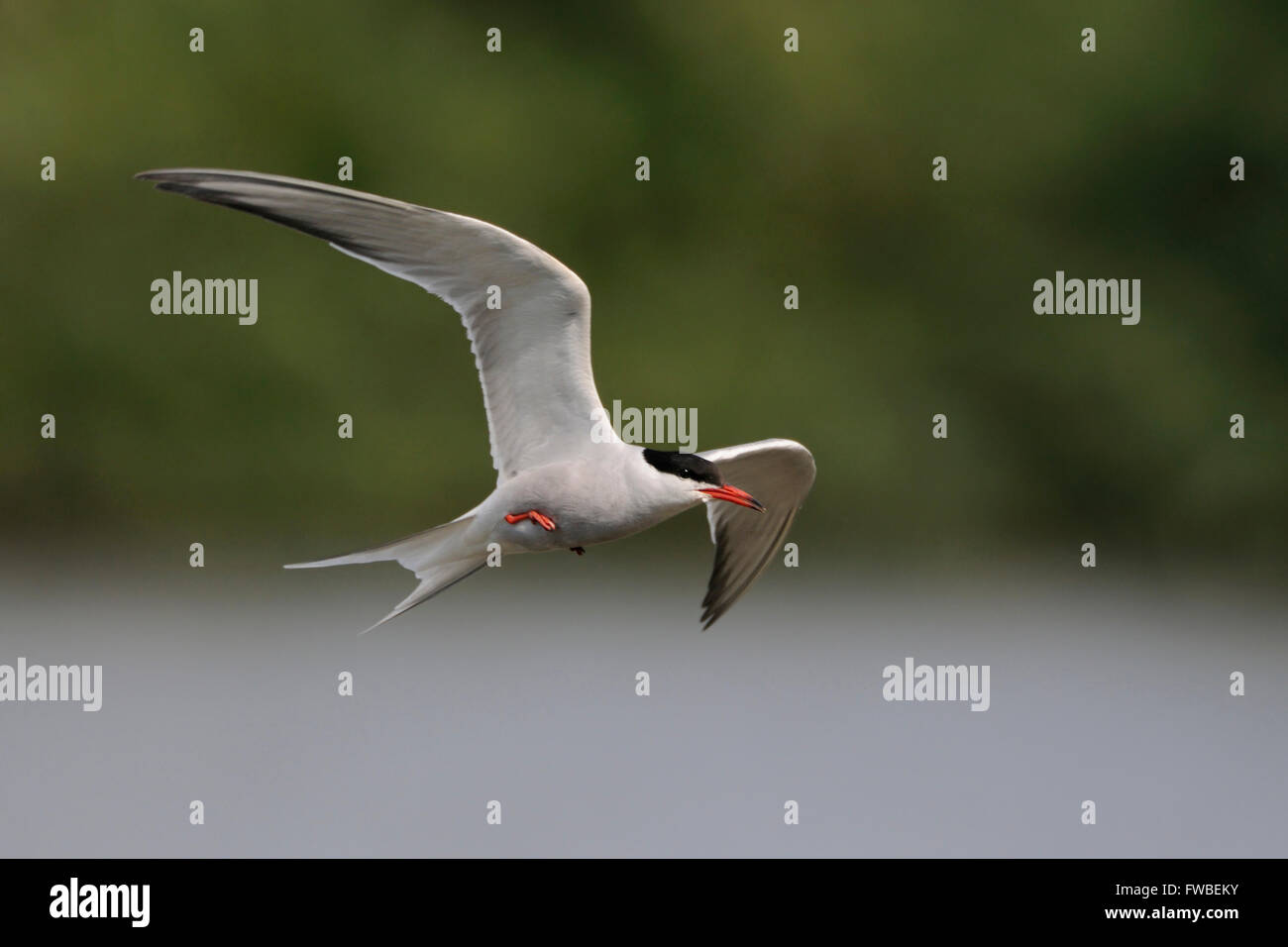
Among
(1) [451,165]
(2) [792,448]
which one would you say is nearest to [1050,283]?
(1) [451,165]

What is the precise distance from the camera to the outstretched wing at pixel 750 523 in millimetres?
5586

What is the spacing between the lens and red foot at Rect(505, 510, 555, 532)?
→ 4594mm

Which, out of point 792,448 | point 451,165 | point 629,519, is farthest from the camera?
point 451,165

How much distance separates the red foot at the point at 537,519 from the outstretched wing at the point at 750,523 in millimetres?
1064

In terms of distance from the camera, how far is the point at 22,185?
51.9 feet

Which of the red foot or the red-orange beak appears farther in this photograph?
the red-orange beak

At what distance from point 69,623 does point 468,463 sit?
3783mm

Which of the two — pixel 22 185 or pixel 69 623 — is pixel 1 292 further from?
pixel 69 623
